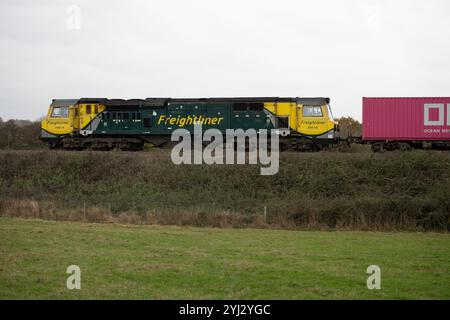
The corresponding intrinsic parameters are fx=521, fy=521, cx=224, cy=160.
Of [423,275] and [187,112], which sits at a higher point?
[187,112]

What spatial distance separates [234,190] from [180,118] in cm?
912

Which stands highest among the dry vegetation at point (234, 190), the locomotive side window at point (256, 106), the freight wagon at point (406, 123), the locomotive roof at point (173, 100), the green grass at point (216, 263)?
the locomotive roof at point (173, 100)

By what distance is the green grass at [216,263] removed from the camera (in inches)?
428

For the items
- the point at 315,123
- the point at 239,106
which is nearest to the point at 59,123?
the point at 239,106

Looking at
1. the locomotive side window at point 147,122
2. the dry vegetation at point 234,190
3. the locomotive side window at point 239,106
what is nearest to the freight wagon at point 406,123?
the dry vegetation at point 234,190

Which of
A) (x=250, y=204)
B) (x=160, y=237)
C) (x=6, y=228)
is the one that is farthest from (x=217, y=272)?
(x=250, y=204)

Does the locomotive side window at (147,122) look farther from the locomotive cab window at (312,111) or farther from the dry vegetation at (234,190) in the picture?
the locomotive cab window at (312,111)

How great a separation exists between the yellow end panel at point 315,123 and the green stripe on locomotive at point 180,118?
Answer: 2.01 meters

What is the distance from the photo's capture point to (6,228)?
61.4ft

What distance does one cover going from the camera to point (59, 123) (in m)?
36.5

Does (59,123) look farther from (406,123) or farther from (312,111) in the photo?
(406,123)

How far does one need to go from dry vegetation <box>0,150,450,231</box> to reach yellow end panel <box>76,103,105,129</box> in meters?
3.53
